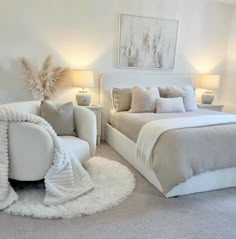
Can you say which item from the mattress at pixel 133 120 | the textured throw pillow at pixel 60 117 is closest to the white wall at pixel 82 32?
the mattress at pixel 133 120

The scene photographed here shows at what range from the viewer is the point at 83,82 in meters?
4.12

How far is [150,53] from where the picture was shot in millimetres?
4770

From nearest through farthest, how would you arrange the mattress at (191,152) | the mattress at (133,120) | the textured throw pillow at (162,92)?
the mattress at (191,152), the mattress at (133,120), the textured throw pillow at (162,92)

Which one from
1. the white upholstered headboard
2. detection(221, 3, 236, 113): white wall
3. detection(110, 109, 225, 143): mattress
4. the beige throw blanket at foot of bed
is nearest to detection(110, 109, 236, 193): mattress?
the beige throw blanket at foot of bed

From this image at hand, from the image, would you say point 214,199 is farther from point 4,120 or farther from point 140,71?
point 140,71

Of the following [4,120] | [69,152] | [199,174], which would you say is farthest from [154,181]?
[4,120]

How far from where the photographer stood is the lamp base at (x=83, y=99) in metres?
4.26

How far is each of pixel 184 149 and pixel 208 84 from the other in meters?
2.89

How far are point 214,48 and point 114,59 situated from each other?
2187 millimetres

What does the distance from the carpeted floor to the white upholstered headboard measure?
7.64 ft

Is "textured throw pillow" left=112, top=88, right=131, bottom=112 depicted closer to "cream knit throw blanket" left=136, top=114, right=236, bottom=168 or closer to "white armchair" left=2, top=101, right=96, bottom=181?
"cream knit throw blanket" left=136, top=114, right=236, bottom=168

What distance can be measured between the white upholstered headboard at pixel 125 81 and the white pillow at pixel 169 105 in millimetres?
875

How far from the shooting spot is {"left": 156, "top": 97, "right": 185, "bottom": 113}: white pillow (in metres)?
3.91

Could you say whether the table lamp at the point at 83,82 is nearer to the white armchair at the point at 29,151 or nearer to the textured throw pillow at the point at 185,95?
the textured throw pillow at the point at 185,95
